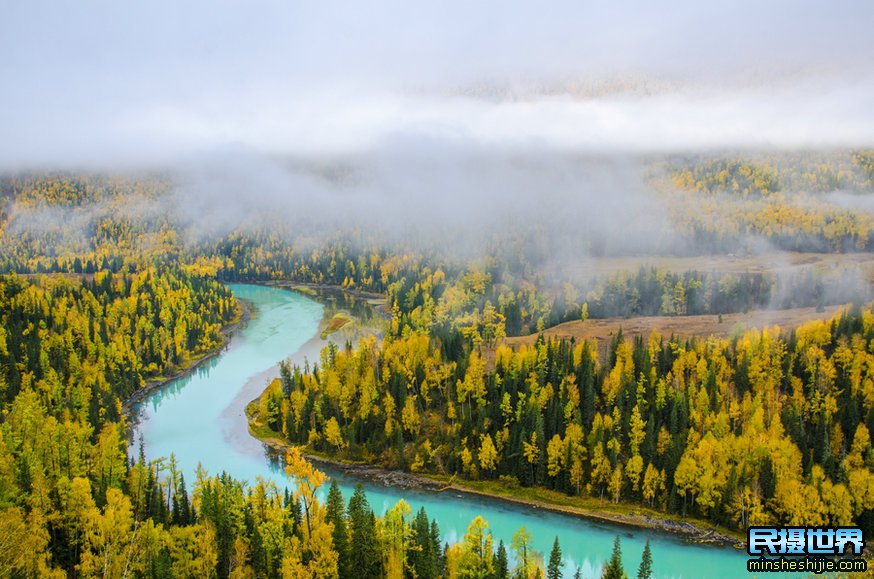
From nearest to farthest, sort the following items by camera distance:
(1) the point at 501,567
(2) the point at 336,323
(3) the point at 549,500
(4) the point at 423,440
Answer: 1. (1) the point at 501,567
2. (3) the point at 549,500
3. (4) the point at 423,440
4. (2) the point at 336,323

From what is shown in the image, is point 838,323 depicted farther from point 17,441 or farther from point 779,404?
point 17,441

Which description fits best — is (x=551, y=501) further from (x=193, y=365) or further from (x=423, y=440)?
(x=193, y=365)

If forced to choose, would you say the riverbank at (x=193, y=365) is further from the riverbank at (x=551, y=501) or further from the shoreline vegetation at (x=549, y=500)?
the riverbank at (x=551, y=501)

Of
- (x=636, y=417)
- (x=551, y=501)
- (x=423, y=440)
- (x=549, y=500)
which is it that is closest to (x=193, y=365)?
(x=423, y=440)

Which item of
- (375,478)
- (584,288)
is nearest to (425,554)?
(375,478)

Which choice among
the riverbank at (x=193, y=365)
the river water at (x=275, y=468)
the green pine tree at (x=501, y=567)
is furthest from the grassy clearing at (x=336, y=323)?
the green pine tree at (x=501, y=567)

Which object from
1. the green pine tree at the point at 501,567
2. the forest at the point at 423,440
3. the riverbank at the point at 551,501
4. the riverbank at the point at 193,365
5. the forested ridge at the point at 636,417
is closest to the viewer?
the green pine tree at the point at 501,567
